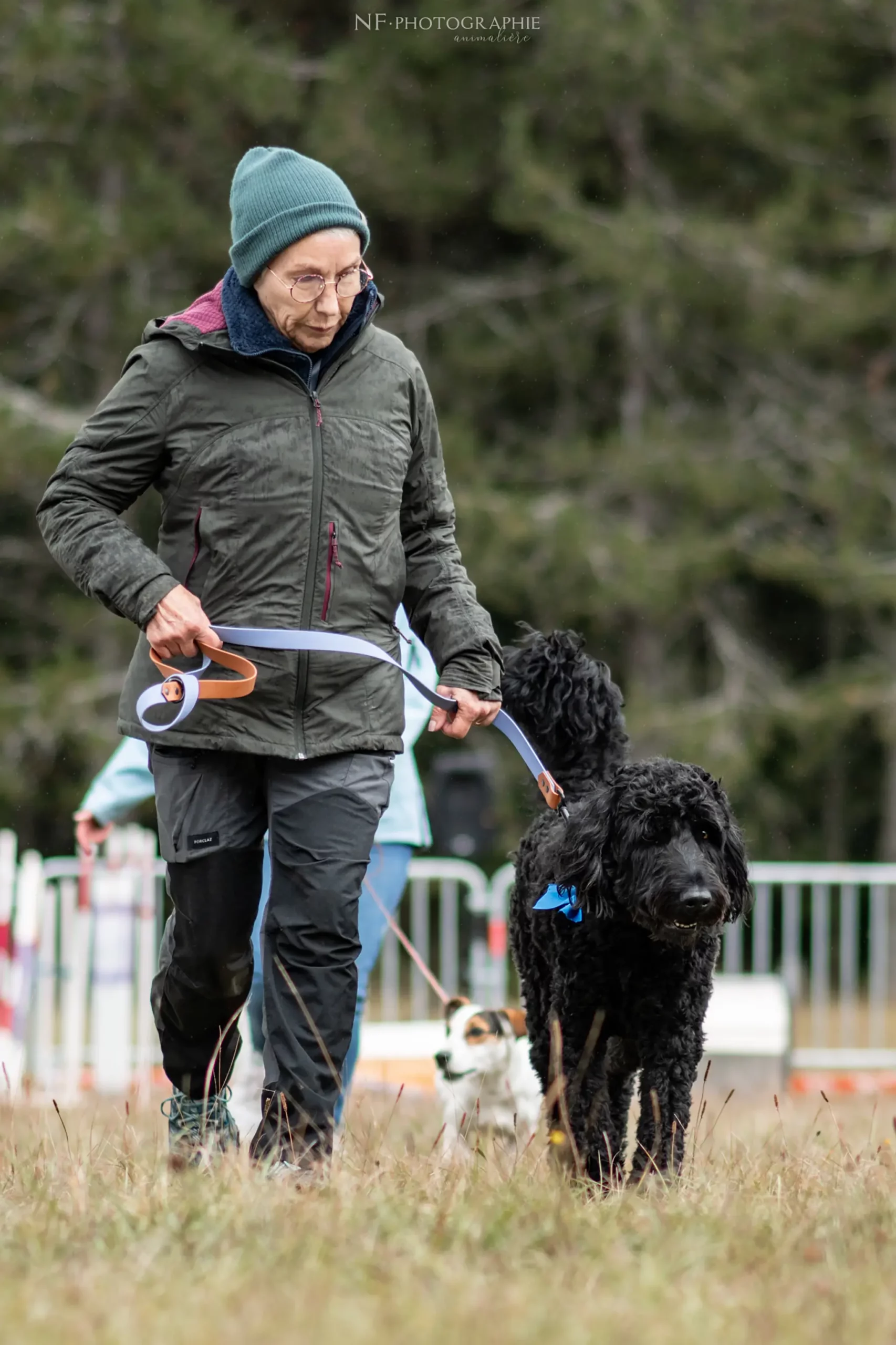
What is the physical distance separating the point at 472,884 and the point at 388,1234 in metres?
7.44

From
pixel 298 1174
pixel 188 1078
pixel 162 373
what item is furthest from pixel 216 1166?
pixel 162 373

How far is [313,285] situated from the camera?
12.1ft

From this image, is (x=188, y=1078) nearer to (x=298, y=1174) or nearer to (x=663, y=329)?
(x=298, y=1174)

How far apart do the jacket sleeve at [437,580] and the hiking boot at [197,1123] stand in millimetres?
1040

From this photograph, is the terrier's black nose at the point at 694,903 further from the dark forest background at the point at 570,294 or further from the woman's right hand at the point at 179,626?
the dark forest background at the point at 570,294

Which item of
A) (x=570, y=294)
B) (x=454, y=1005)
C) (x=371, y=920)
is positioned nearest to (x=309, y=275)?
(x=371, y=920)

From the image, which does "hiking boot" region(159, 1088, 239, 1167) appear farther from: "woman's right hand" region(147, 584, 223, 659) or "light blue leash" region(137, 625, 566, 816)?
"woman's right hand" region(147, 584, 223, 659)

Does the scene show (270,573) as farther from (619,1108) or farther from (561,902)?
(619,1108)

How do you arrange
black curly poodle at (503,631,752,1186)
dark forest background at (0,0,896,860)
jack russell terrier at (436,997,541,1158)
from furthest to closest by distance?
dark forest background at (0,0,896,860) < jack russell terrier at (436,997,541,1158) < black curly poodle at (503,631,752,1186)

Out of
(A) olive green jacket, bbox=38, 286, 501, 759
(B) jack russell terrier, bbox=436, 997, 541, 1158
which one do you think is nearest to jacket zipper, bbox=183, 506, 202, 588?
(A) olive green jacket, bbox=38, 286, 501, 759

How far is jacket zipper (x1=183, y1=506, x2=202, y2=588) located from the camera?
3697 mm

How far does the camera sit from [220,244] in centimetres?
1527

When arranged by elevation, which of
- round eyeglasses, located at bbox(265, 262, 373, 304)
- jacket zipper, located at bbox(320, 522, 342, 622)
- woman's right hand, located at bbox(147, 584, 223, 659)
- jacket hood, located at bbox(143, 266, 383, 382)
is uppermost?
round eyeglasses, located at bbox(265, 262, 373, 304)

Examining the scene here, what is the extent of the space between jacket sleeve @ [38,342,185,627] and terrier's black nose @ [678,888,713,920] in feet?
4.00
